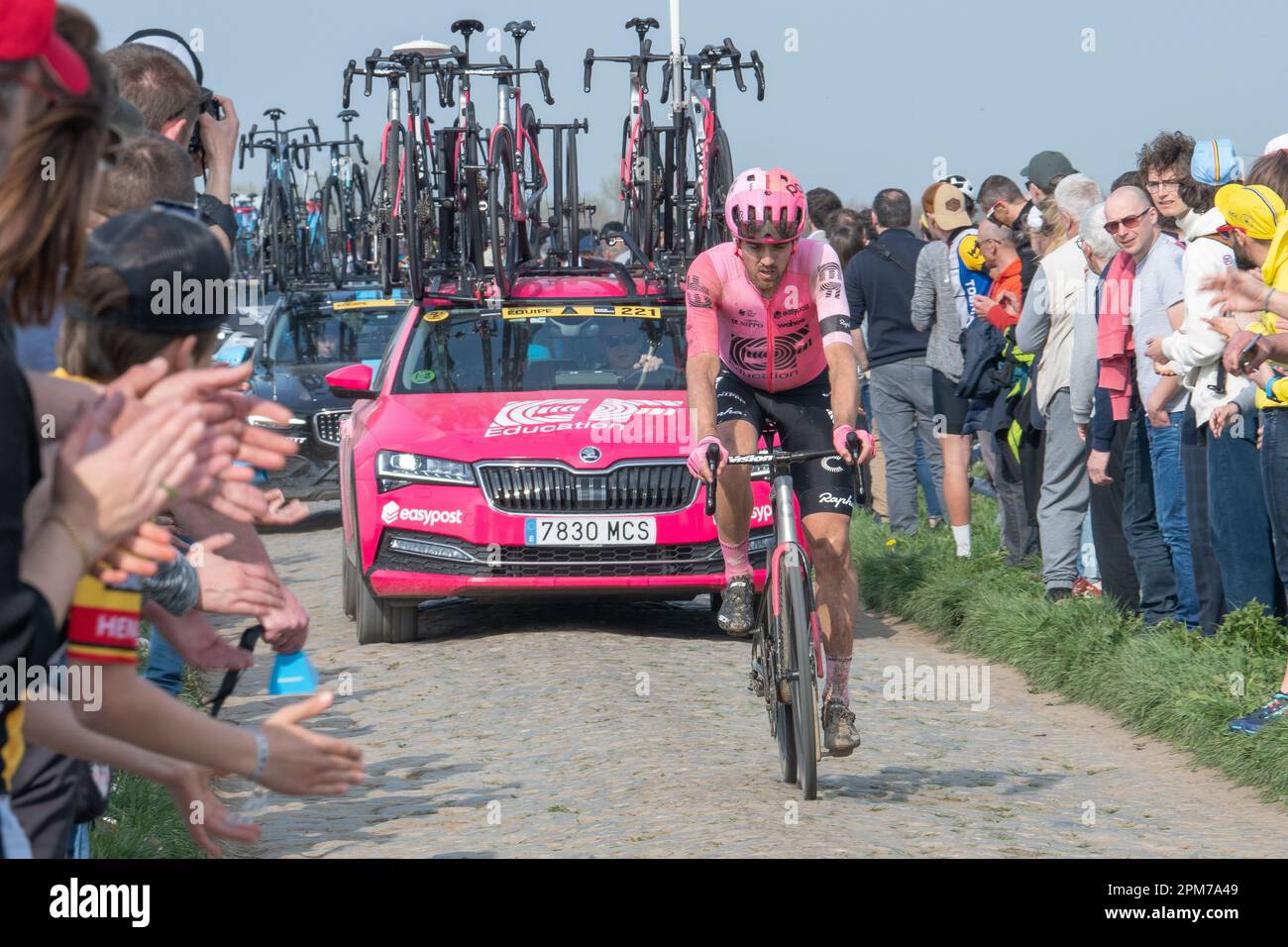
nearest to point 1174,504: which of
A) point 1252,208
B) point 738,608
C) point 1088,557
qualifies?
point 1088,557

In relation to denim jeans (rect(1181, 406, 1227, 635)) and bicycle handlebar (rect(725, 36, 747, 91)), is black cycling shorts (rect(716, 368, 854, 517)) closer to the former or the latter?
denim jeans (rect(1181, 406, 1227, 635))

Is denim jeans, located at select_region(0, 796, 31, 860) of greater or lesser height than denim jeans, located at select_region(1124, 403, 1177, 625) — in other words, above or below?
above

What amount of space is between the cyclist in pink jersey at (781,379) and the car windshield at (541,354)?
10.9 feet

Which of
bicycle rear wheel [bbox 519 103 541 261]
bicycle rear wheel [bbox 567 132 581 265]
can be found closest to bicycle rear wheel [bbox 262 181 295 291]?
bicycle rear wheel [bbox 567 132 581 265]

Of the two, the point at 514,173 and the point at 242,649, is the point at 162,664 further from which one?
the point at 514,173

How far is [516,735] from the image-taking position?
8211mm

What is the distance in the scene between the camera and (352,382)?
1128 centimetres

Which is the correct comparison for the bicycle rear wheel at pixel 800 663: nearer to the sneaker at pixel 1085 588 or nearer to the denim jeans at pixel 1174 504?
the denim jeans at pixel 1174 504

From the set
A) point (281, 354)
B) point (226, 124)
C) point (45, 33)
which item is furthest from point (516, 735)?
point (281, 354)

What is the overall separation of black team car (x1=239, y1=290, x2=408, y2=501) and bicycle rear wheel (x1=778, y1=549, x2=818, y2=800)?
30.2 ft

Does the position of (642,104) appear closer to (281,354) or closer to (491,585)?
(281,354)

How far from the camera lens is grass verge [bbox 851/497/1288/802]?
7754mm

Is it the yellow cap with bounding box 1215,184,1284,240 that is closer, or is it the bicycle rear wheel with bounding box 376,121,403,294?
the yellow cap with bounding box 1215,184,1284,240
